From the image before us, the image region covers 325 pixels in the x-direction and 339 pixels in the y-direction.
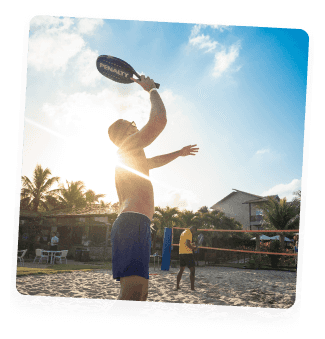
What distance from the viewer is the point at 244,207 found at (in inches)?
1022

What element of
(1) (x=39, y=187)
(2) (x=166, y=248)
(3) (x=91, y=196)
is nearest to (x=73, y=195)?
(3) (x=91, y=196)

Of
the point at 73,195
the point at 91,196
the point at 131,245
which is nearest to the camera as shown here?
the point at 131,245

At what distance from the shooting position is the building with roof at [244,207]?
2459 centimetres

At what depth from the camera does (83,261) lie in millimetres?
11938

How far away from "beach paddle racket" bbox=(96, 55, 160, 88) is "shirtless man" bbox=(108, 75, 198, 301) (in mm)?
333

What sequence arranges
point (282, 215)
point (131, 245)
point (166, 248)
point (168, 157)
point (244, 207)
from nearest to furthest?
point (131, 245) < point (168, 157) < point (166, 248) < point (282, 215) < point (244, 207)

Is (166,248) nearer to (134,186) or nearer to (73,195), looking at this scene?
(134,186)

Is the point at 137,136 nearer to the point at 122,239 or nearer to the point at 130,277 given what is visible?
the point at 122,239

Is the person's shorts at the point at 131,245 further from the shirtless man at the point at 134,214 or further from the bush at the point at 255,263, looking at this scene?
the bush at the point at 255,263

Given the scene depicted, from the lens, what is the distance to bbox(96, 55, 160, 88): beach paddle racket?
1565 millimetres

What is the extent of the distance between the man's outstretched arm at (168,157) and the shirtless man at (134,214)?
213 millimetres

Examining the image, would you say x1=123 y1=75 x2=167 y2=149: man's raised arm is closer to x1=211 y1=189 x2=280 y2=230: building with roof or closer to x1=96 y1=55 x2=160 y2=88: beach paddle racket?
x1=96 y1=55 x2=160 y2=88: beach paddle racket

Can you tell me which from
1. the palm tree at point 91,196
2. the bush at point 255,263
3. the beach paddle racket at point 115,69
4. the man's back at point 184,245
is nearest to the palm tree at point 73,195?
the palm tree at point 91,196

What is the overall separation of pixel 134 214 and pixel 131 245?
13cm
